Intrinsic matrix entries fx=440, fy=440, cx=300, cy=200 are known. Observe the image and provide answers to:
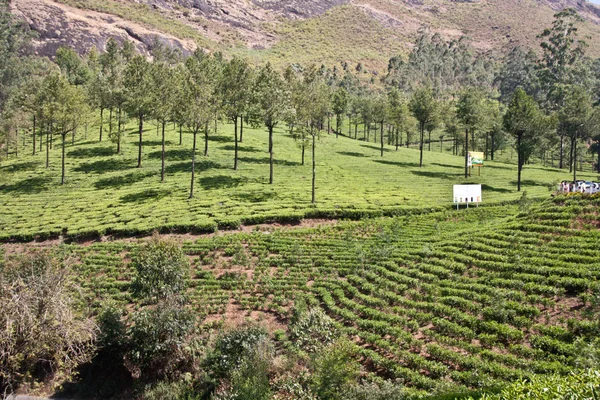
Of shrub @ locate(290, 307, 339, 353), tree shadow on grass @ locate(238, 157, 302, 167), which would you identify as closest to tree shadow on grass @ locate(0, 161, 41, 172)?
tree shadow on grass @ locate(238, 157, 302, 167)

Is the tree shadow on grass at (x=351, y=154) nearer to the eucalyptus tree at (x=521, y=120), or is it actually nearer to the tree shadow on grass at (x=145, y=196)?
the eucalyptus tree at (x=521, y=120)

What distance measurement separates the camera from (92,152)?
74.1 m

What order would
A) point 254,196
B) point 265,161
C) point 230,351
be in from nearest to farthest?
point 230,351 → point 254,196 → point 265,161

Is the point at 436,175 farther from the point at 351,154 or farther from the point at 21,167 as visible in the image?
the point at 21,167

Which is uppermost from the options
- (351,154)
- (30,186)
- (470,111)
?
(470,111)

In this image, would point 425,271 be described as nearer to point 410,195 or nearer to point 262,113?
point 410,195

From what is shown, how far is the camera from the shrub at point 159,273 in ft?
91.7

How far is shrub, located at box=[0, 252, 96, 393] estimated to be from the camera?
2180cm

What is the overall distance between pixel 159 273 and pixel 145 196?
27577 mm

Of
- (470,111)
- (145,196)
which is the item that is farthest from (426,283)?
(470,111)

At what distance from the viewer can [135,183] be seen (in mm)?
58906

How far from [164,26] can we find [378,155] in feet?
505

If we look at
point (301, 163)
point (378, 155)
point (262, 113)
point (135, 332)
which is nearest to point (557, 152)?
Result: point (378, 155)

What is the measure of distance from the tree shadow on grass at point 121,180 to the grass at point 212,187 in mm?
137
